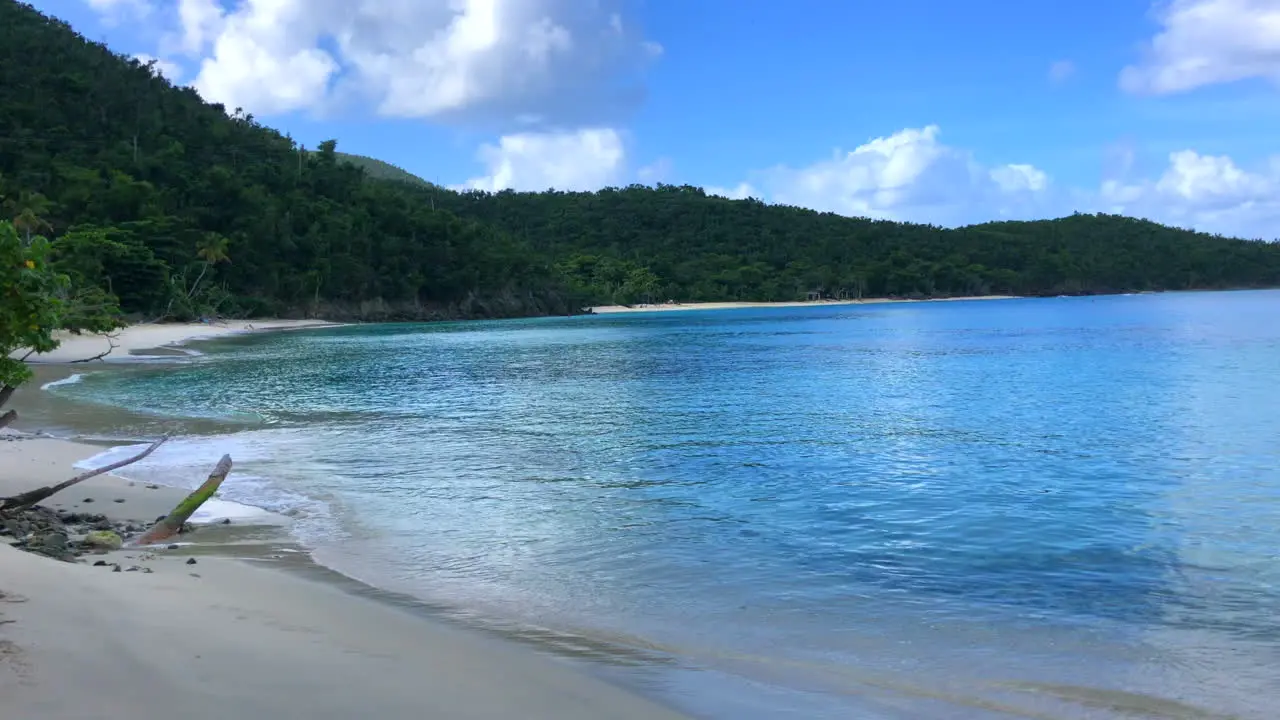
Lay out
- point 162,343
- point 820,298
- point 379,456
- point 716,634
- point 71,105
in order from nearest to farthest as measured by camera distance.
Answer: point 716,634 → point 379,456 → point 162,343 → point 71,105 → point 820,298

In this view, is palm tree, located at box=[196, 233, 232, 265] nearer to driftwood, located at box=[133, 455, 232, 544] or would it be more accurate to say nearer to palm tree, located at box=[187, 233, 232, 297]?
palm tree, located at box=[187, 233, 232, 297]

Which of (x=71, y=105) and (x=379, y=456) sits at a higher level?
(x=71, y=105)

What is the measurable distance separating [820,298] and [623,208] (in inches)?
1748

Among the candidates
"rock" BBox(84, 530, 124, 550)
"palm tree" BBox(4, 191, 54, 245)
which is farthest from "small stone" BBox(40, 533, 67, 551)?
"palm tree" BBox(4, 191, 54, 245)

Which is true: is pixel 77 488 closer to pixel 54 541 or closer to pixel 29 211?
pixel 54 541

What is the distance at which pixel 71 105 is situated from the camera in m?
101

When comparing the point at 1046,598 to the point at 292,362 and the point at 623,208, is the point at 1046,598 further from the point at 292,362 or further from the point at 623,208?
the point at 623,208

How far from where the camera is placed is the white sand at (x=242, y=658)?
4488 millimetres

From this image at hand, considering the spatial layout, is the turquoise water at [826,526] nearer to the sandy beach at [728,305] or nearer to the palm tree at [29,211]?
the palm tree at [29,211]

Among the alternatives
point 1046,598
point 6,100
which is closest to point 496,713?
point 1046,598

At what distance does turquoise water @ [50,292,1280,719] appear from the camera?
19.5 feet

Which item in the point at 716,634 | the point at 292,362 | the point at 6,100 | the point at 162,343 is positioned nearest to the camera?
the point at 716,634

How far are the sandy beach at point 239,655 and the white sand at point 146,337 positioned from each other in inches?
494

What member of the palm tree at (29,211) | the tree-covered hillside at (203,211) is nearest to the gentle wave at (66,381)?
A: the tree-covered hillside at (203,211)
